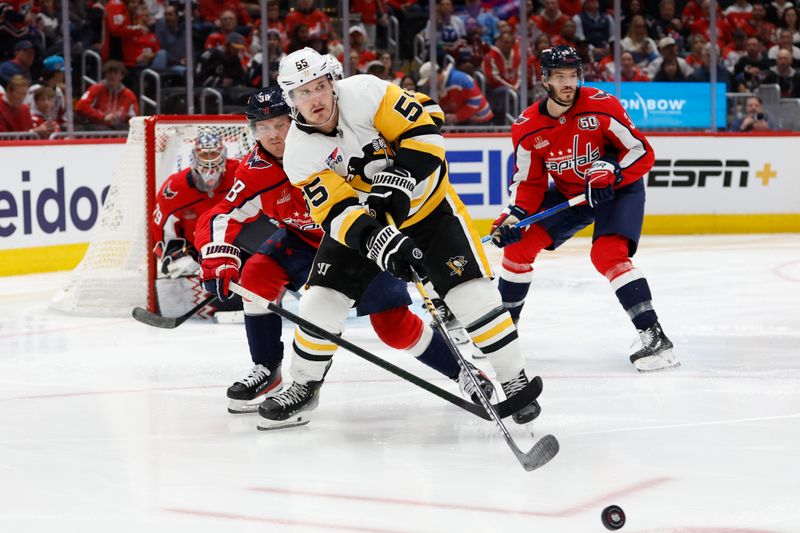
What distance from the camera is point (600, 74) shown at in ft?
27.4

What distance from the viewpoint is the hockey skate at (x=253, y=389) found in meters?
3.54

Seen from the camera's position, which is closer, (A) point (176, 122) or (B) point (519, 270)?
(B) point (519, 270)

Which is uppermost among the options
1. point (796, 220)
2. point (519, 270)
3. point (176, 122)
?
point (176, 122)

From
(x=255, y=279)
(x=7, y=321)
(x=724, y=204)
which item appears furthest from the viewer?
(x=724, y=204)

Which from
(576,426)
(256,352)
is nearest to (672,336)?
(576,426)

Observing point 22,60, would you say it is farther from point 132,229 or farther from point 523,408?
point 523,408

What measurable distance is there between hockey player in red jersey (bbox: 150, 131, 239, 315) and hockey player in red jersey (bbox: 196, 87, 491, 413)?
1308mm

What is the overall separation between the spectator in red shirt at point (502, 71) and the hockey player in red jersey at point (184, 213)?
3199 mm

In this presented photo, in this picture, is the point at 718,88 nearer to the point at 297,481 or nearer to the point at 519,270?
the point at 519,270

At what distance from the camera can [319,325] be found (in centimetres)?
319

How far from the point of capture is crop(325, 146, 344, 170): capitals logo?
10.1 ft

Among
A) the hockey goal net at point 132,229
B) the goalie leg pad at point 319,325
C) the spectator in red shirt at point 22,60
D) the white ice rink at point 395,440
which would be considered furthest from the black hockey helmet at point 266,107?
the spectator in red shirt at point 22,60

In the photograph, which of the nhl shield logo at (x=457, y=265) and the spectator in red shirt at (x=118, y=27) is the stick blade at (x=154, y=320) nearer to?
the nhl shield logo at (x=457, y=265)

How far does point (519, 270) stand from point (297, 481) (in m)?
1.70
